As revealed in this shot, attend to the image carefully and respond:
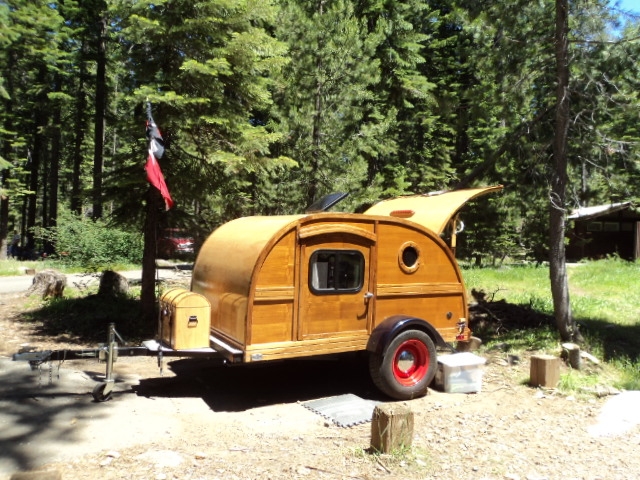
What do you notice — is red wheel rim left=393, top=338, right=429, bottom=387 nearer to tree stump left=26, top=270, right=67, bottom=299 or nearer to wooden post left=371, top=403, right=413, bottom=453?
wooden post left=371, top=403, right=413, bottom=453

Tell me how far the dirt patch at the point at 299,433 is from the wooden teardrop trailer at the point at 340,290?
77cm

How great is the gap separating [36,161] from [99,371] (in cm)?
2863

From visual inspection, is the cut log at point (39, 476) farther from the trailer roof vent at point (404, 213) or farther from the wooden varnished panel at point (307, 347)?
the trailer roof vent at point (404, 213)

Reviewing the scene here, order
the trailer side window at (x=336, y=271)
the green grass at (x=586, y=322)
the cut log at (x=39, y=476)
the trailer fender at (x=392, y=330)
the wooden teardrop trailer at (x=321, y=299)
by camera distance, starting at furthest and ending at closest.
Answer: the green grass at (x=586, y=322) → the trailer fender at (x=392, y=330) → the trailer side window at (x=336, y=271) → the wooden teardrop trailer at (x=321, y=299) → the cut log at (x=39, y=476)

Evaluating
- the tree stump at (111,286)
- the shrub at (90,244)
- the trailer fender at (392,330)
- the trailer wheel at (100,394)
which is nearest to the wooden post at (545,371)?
the trailer fender at (392,330)

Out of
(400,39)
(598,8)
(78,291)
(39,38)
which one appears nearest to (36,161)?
(39,38)

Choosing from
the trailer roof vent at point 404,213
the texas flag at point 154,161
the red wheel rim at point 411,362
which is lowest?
the red wheel rim at point 411,362

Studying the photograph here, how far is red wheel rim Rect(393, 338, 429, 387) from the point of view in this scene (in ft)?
23.5

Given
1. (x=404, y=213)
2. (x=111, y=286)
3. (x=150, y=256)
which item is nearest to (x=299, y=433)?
(x=404, y=213)

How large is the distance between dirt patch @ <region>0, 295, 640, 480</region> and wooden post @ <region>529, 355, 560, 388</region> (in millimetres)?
168

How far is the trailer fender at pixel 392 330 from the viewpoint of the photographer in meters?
6.83

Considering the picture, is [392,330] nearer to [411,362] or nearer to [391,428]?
[411,362]

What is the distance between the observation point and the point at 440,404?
274 inches

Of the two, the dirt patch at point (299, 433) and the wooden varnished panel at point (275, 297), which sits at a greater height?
the wooden varnished panel at point (275, 297)
